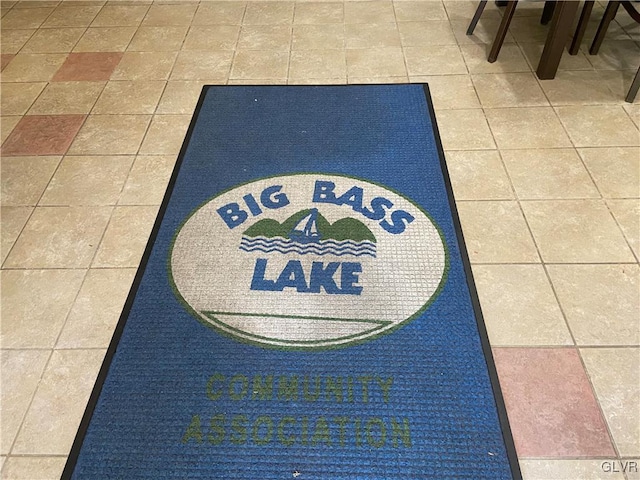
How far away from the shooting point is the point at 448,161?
87.4 inches

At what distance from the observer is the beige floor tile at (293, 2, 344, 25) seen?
3.25 meters

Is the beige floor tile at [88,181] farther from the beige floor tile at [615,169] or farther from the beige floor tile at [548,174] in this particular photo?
the beige floor tile at [615,169]

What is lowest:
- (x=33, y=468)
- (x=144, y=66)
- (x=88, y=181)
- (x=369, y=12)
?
(x=33, y=468)

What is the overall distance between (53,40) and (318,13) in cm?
165

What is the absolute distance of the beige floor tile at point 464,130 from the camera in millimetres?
2299

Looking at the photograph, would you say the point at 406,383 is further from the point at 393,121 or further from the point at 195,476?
the point at 393,121

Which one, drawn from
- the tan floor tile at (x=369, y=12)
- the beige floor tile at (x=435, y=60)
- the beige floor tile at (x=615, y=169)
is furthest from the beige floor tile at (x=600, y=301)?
the tan floor tile at (x=369, y=12)

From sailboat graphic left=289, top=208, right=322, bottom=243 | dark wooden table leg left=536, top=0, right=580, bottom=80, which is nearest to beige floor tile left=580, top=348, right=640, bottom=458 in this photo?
sailboat graphic left=289, top=208, right=322, bottom=243

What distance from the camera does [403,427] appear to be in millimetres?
1411

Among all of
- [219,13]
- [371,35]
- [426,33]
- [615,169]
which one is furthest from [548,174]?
[219,13]

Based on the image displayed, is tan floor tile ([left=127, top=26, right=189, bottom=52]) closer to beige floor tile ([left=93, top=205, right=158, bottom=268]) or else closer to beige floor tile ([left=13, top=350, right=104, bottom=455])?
beige floor tile ([left=93, top=205, right=158, bottom=268])

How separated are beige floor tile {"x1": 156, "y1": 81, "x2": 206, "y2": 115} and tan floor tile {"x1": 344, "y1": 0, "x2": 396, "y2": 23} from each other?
1.14 meters

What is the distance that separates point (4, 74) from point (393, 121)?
220cm

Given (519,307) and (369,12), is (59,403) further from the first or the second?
(369,12)
